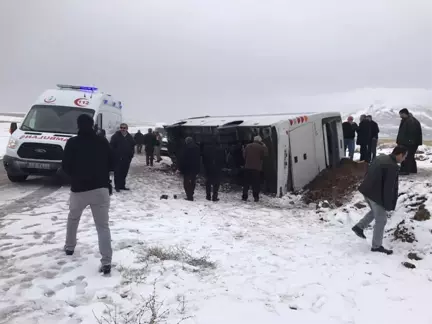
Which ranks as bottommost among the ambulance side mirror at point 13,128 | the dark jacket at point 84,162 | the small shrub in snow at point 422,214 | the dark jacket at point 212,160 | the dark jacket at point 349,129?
the small shrub in snow at point 422,214

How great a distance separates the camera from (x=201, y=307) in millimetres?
4199

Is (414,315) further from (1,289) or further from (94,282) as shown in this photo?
(1,289)

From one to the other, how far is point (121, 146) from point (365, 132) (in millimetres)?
8380

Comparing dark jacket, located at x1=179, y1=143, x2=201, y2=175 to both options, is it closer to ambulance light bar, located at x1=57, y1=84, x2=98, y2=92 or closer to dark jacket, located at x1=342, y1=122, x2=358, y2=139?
ambulance light bar, located at x1=57, y1=84, x2=98, y2=92

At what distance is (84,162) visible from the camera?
473 cm

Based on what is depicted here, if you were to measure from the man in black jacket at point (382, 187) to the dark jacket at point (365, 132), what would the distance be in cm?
773

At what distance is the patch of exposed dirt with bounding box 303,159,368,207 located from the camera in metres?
10.2

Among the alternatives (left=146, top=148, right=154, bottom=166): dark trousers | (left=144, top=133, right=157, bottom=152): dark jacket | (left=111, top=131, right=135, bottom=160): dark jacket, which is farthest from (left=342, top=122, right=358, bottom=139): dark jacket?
(left=111, top=131, right=135, bottom=160): dark jacket

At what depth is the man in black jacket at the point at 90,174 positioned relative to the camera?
4719 millimetres

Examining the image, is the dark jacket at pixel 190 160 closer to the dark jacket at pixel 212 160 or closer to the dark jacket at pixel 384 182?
the dark jacket at pixel 212 160

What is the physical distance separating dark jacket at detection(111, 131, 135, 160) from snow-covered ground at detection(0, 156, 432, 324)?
2.28 meters

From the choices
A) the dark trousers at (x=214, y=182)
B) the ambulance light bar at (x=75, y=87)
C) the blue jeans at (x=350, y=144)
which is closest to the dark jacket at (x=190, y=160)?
the dark trousers at (x=214, y=182)

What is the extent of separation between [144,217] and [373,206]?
4.16m

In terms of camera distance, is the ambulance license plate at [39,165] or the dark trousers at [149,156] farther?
the dark trousers at [149,156]
